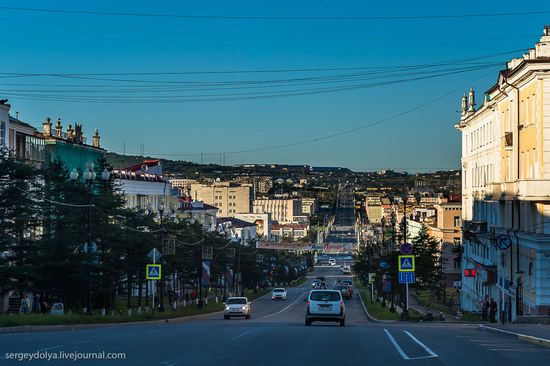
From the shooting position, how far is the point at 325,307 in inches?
1620

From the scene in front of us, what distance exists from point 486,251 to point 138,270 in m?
29.4

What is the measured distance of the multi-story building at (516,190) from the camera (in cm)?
5372

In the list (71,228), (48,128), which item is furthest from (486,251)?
Answer: (48,128)

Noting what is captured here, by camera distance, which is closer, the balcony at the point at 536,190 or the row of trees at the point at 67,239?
the row of trees at the point at 67,239

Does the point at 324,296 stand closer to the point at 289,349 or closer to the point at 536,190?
the point at 289,349

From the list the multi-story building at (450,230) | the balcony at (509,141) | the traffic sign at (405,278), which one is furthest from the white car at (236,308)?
the multi-story building at (450,230)

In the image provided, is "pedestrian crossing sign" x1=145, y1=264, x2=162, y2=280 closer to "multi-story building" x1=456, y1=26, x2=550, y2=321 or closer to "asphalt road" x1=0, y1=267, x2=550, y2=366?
"multi-story building" x1=456, y1=26, x2=550, y2=321

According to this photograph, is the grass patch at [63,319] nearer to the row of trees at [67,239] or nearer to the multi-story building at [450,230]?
the row of trees at [67,239]

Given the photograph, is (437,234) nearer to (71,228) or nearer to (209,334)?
(71,228)

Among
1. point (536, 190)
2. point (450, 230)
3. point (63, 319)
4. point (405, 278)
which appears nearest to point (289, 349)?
point (63, 319)

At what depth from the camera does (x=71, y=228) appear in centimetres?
5359

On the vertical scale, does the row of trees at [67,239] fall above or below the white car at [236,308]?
above

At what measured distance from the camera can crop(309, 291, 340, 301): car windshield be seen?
41125mm

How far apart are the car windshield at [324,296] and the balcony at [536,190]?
60.2ft
